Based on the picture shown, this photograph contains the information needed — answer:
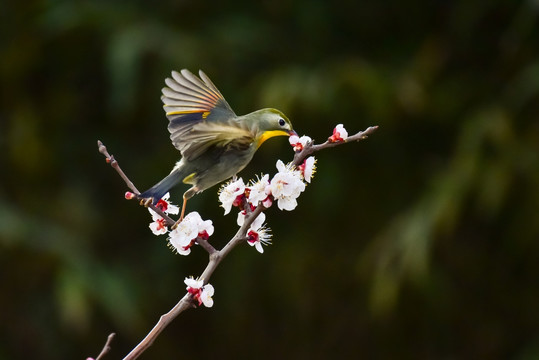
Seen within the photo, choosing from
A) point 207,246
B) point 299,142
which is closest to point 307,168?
point 299,142

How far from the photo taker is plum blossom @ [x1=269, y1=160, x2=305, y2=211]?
109 cm

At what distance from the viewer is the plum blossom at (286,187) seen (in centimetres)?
109

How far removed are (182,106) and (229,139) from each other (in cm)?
12

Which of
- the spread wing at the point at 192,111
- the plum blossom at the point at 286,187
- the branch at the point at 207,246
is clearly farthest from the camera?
the spread wing at the point at 192,111

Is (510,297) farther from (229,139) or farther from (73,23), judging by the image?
(229,139)

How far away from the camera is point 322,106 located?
11.3 feet

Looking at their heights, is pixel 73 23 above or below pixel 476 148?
above

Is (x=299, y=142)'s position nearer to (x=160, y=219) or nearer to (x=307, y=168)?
(x=307, y=168)

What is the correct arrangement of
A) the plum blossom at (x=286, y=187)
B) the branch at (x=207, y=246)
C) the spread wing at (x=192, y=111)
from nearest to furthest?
1. the branch at (x=207, y=246)
2. the plum blossom at (x=286, y=187)
3. the spread wing at (x=192, y=111)

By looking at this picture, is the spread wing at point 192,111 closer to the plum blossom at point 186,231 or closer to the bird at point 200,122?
the bird at point 200,122

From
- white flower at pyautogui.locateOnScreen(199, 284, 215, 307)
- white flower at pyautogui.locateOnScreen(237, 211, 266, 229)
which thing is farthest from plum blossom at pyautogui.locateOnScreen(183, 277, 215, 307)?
white flower at pyautogui.locateOnScreen(237, 211, 266, 229)

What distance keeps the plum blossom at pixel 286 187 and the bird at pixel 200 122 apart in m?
0.12

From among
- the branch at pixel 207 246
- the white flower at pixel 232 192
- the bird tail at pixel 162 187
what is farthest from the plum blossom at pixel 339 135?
the bird tail at pixel 162 187

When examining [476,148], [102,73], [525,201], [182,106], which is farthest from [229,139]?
[102,73]
